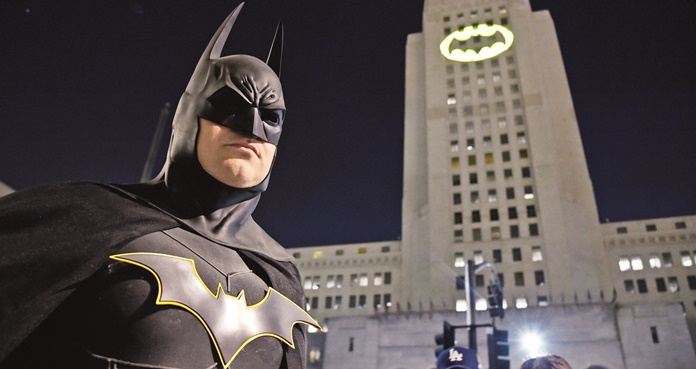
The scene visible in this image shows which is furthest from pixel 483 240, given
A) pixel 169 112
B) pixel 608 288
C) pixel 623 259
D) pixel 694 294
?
pixel 169 112

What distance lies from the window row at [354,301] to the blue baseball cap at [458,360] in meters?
55.4

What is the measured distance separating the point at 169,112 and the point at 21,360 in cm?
1342

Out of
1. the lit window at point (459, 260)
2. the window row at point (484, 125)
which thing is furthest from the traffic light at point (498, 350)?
the window row at point (484, 125)

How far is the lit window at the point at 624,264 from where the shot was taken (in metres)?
54.1

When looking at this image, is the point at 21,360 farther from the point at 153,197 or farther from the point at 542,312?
the point at 542,312

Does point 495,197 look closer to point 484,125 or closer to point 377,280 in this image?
point 484,125

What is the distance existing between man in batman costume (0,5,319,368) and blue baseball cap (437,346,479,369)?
4.06 meters

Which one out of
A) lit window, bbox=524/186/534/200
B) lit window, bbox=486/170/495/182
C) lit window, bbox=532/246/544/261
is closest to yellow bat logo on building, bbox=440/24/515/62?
lit window, bbox=486/170/495/182

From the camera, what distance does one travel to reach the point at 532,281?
48500mm

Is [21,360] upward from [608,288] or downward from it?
downward

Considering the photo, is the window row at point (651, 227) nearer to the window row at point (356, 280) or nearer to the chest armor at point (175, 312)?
the window row at point (356, 280)

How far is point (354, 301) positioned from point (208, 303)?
204ft

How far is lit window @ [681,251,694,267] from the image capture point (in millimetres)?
52537

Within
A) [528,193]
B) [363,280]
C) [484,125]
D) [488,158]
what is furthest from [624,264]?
[363,280]
